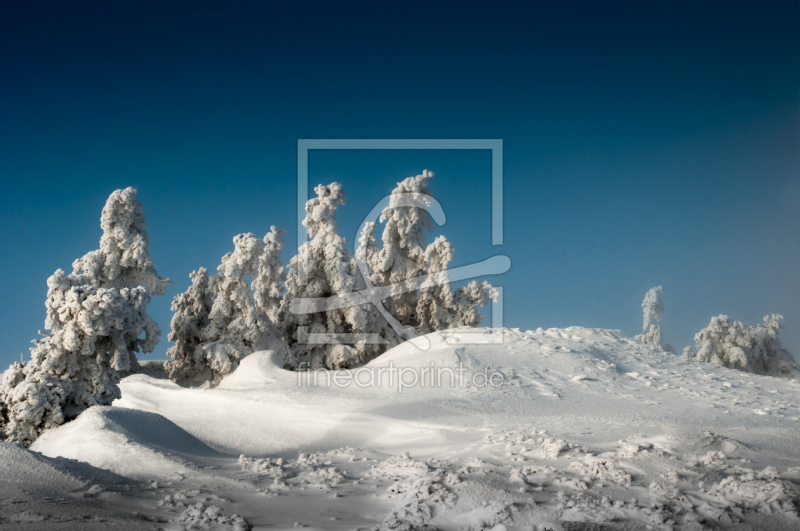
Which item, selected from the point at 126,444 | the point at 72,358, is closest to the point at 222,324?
the point at 72,358

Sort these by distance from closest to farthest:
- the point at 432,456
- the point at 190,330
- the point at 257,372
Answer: the point at 432,456, the point at 257,372, the point at 190,330

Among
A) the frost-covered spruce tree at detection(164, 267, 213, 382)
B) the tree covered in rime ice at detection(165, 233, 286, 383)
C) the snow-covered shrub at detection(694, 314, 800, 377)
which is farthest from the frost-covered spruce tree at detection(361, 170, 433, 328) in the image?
the snow-covered shrub at detection(694, 314, 800, 377)

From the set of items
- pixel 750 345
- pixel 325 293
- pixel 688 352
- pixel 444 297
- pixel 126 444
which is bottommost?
pixel 688 352

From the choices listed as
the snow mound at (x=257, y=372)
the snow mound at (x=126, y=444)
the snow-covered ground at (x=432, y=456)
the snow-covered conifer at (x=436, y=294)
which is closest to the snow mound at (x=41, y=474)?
the snow-covered ground at (x=432, y=456)

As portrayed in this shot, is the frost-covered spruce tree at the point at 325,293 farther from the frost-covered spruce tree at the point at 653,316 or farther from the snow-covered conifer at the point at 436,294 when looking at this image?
the frost-covered spruce tree at the point at 653,316

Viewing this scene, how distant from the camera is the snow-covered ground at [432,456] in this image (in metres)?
3.70

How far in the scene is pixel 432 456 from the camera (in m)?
6.02

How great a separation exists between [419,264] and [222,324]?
22.6ft

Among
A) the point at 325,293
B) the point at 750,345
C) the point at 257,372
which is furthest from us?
the point at 750,345

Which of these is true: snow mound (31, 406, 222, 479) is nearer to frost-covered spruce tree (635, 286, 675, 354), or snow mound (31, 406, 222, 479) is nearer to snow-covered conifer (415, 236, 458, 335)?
snow-covered conifer (415, 236, 458, 335)

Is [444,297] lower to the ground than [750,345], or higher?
higher

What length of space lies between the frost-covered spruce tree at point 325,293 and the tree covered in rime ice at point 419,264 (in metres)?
1.85

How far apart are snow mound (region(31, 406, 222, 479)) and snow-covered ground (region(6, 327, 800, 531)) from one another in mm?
23

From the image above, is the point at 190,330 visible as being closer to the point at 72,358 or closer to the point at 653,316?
the point at 72,358
